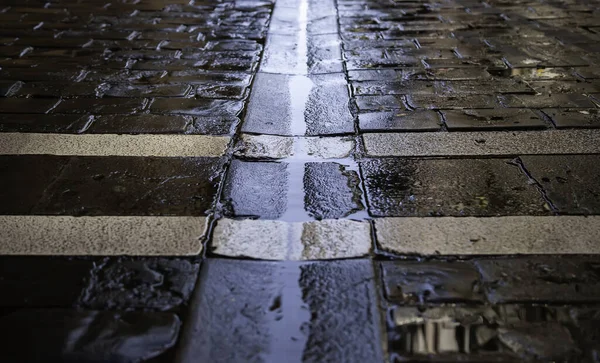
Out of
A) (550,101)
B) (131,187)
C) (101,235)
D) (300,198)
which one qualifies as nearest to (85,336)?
(101,235)

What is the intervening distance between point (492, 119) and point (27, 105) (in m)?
2.71

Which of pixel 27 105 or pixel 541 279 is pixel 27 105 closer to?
pixel 27 105

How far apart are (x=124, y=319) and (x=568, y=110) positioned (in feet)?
8.95

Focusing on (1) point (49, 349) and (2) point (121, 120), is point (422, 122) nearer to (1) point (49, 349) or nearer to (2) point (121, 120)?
(2) point (121, 120)

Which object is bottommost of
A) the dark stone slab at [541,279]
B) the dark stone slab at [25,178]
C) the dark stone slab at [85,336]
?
the dark stone slab at [25,178]

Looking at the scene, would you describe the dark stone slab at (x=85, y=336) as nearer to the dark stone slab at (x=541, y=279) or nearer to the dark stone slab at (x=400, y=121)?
the dark stone slab at (x=541, y=279)

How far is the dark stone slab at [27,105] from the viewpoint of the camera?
3.51 meters

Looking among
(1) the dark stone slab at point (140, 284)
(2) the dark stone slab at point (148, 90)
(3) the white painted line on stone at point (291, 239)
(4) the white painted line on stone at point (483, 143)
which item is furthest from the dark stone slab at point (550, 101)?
(1) the dark stone slab at point (140, 284)

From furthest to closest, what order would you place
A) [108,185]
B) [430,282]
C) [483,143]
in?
[483,143] → [108,185] → [430,282]

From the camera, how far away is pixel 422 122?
334 centimetres

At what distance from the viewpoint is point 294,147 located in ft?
10.2

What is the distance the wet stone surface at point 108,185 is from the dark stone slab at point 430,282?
0.88m

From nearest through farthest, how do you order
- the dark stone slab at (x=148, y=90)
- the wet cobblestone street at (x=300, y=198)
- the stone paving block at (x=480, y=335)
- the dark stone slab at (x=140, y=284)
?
the stone paving block at (x=480, y=335) < the wet cobblestone street at (x=300, y=198) < the dark stone slab at (x=140, y=284) < the dark stone slab at (x=148, y=90)

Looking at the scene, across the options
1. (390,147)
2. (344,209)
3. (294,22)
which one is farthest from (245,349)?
(294,22)
